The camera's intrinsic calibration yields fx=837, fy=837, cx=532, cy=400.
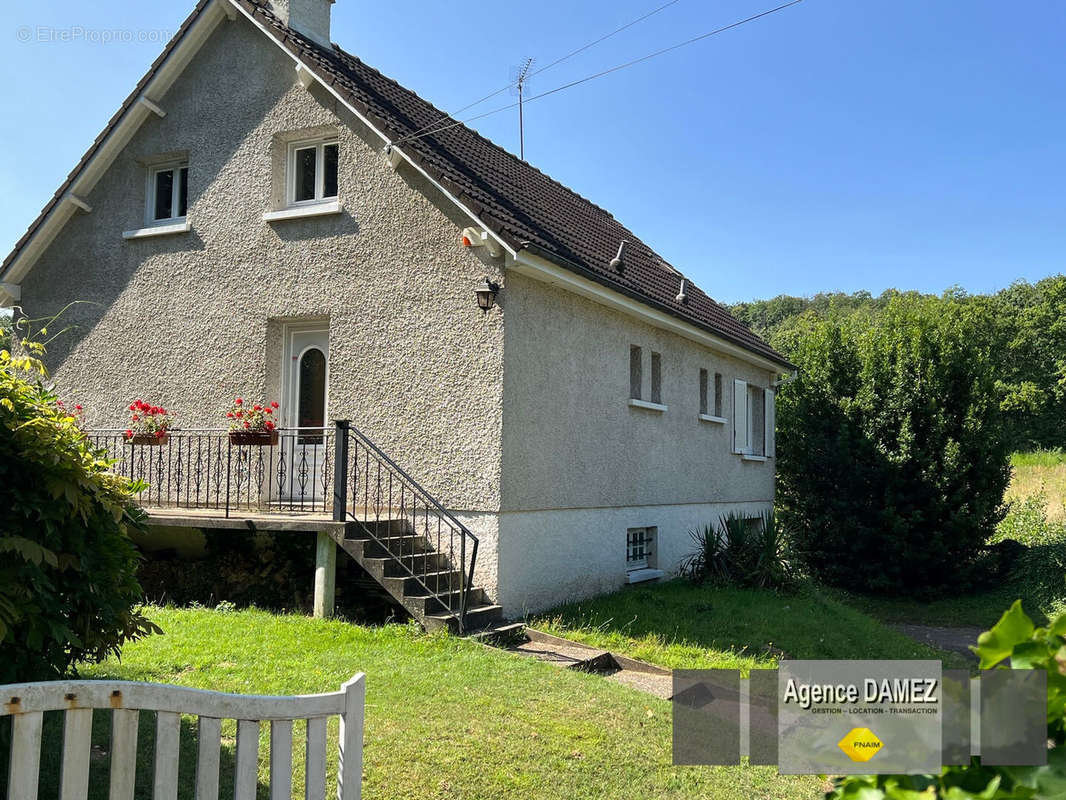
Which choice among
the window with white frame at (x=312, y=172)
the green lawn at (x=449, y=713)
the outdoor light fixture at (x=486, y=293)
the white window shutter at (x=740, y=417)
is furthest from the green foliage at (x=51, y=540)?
the white window shutter at (x=740, y=417)

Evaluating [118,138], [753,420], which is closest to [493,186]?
[118,138]

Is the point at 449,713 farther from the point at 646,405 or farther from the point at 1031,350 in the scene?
the point at 1031,350

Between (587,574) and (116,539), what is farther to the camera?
Result: (587,574)

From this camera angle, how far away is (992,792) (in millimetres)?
1334

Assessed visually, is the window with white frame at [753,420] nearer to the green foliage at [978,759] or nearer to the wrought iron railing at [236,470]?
the wrought iron railing at [236,470]

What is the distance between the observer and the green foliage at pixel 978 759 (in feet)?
4.57

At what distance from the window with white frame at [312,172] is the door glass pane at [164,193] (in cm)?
228

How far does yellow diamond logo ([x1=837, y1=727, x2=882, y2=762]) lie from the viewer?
1552mm

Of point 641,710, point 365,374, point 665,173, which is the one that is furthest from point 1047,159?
point 641,710

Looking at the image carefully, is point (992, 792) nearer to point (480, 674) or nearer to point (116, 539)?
point (116, 539)

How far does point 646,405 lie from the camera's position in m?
12.4

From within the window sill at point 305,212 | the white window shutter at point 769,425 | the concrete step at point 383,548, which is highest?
the window sill at point 305,212

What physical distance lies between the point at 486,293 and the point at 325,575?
3559mm

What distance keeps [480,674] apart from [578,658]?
1283 mm
